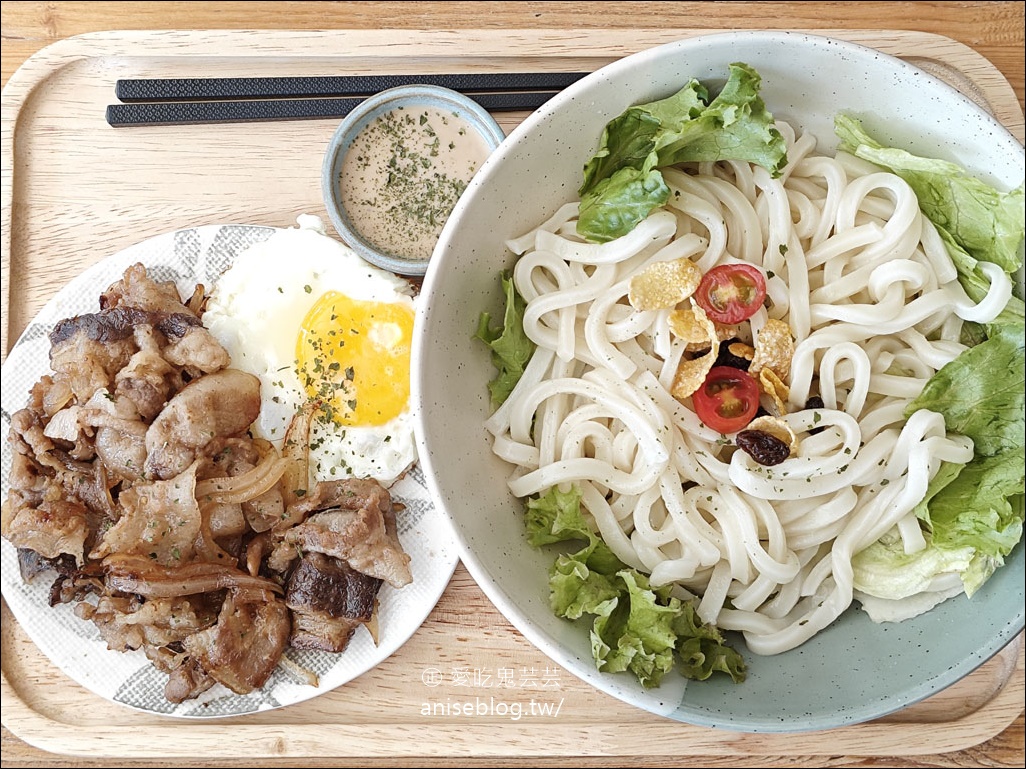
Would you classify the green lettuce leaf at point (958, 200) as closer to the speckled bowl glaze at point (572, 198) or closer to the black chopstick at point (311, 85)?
the speckled bowl glaze at point (572, 198)

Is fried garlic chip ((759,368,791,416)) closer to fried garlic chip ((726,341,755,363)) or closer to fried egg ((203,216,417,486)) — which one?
fried garlic chip ((726,341,755,363))

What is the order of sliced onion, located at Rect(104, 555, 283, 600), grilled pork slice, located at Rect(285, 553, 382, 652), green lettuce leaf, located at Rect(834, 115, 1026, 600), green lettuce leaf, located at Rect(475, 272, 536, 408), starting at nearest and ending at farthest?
green lettuce leaf, located at Rect(834, 115, 1026, 600), green lettuce leaf, located at Rect(475, 272, 536, 408), sliced onion, located at Rect(104, 555, 283, 600), grilled pork slice, located at Rect(285, 553, 382, 652)

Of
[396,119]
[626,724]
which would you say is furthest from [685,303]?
[626,724]

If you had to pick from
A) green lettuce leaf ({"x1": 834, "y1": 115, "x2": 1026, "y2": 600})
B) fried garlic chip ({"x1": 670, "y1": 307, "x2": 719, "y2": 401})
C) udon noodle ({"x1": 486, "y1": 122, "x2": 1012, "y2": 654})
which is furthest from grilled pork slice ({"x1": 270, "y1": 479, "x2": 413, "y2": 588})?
green lettuce leaf ({"x1": 834, "y1": 115, "x2": 1026, "y2": 600})

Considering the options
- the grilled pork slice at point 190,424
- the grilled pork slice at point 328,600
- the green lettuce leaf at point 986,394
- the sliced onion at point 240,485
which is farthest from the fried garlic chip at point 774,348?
the grilled pork slice at point 190,424

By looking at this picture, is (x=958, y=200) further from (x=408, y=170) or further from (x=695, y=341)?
(x=408, y=170)

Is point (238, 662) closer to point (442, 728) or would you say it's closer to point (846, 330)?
point (442, 728)

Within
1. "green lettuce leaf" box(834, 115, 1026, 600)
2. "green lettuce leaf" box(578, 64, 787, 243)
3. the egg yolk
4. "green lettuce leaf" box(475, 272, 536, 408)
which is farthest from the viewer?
the egg yolk
